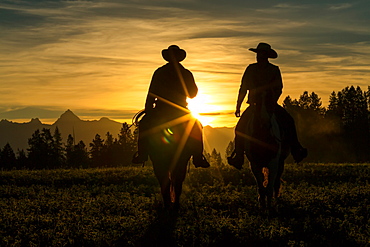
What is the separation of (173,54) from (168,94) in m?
0.93

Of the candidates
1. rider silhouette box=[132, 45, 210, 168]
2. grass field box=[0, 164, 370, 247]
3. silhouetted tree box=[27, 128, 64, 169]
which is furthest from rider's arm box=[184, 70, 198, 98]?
silhouetted tree box=[27, 128, 64, 169]

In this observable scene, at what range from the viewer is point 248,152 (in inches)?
452

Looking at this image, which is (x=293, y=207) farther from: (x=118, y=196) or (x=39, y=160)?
(x=39, y=160)

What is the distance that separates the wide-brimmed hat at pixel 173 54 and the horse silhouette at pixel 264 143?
6.55ft

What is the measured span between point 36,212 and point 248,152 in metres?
5.22

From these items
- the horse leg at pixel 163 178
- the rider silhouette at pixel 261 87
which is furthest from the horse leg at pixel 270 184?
the horse leg at pixel 163 178

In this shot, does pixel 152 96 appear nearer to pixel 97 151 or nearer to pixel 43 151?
pixel 43 151

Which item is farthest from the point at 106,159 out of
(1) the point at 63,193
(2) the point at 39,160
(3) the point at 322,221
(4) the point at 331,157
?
(3) the point at 322,221

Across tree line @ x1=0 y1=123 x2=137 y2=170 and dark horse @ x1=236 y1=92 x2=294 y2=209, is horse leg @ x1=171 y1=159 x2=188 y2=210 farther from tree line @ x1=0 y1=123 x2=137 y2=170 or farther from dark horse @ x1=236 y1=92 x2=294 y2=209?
tree line @ x1=0 y1=123 x2=137 y2=170

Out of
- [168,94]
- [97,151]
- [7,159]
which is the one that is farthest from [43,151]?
[168,94]

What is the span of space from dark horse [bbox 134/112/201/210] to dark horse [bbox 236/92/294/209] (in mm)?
1216

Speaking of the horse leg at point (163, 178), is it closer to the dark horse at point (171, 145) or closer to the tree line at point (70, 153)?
the dark horse at point (171, 145)

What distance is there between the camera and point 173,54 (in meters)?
11.4

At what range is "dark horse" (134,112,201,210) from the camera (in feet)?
36.4
